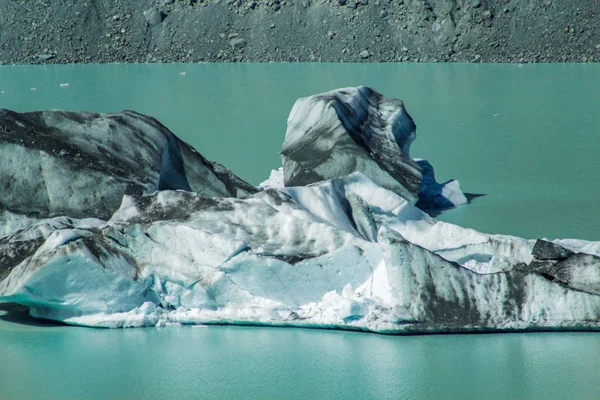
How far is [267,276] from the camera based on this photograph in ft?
17.5

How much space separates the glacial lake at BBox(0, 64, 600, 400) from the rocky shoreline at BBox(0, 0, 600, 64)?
434 cm

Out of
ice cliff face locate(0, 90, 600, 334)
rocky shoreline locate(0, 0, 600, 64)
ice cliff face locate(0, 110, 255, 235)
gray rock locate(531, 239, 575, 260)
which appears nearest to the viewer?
ice cliff face locate(0, 90, 600, 334)

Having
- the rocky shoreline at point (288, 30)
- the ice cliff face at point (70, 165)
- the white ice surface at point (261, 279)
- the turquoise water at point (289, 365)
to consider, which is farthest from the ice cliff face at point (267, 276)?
the rocky shoreline at point (288, 30)

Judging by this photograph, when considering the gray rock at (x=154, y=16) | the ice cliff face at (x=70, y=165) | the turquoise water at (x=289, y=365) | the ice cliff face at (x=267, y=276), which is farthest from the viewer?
the gray rock at (x=154, y=16)

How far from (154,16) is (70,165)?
20.9m

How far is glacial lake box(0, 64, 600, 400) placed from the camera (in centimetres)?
452

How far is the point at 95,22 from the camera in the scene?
26.7m

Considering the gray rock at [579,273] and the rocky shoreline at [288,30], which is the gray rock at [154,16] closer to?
the rocky shoreline at [288,30]

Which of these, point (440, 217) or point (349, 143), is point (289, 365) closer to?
point (349, 143)

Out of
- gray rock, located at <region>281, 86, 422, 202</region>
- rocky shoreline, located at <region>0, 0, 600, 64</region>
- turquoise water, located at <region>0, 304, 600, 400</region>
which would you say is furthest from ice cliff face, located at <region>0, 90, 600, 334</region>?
rocky shoreline, located at <region>0, 0, 600, 64</region>

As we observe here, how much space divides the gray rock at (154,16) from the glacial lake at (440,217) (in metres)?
7.06

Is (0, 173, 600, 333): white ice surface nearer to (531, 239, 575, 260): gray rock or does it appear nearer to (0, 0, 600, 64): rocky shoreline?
(531, 239, 575, 260): gray rock

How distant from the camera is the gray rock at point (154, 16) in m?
26.6

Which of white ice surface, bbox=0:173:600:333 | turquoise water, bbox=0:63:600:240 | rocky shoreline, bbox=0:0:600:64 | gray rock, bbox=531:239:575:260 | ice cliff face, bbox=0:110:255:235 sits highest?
rocky shoreline, bbox=0:0:600:64
